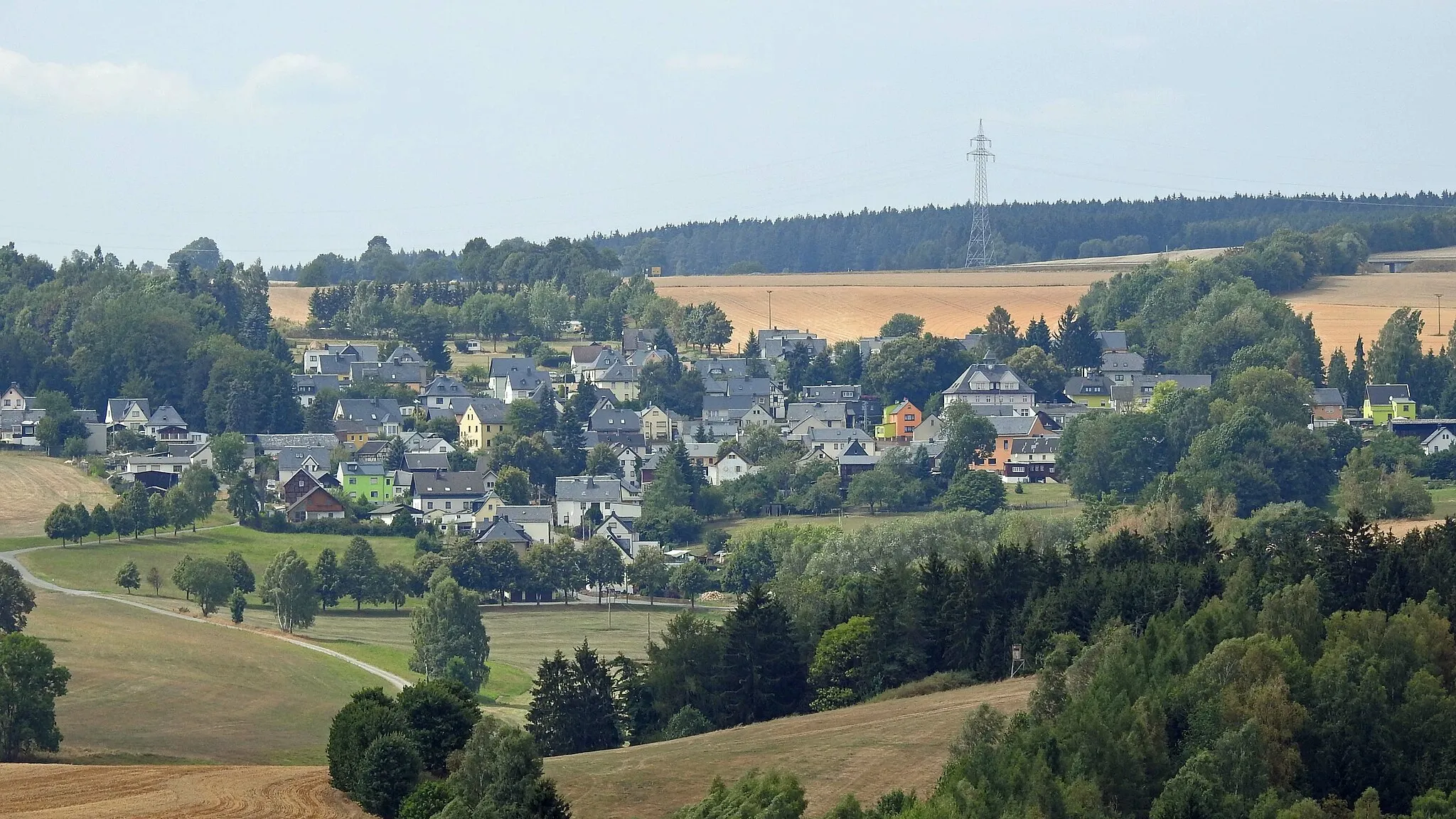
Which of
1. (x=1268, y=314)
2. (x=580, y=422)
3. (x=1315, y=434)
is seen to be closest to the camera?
(x=1315, y=434)

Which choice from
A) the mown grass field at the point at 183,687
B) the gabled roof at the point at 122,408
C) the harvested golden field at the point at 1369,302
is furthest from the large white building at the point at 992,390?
the mown grass field at the point at 183,687

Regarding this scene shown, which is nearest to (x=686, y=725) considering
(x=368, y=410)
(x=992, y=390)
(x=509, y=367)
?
(x=992, y=390)

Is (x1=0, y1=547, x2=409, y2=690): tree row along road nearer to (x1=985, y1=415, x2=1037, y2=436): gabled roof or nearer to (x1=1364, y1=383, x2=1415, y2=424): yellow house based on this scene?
(x1=985, y1=415, x2=1037, y2=436): gabled roof

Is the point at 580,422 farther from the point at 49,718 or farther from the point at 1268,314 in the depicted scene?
the point at 49,718

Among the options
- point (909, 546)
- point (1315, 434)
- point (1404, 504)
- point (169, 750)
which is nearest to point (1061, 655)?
point (169, 750)

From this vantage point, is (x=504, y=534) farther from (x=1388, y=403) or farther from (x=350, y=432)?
(x=1388, y=403)

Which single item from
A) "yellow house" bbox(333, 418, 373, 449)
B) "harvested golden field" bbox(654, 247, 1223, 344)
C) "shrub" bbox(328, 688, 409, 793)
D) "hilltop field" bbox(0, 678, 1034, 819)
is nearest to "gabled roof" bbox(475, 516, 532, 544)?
"yellow house" bbox(333, 418, 373, 449)

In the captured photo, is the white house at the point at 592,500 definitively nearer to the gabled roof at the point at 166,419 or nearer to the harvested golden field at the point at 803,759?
the gabled roof at the point at 166,419
